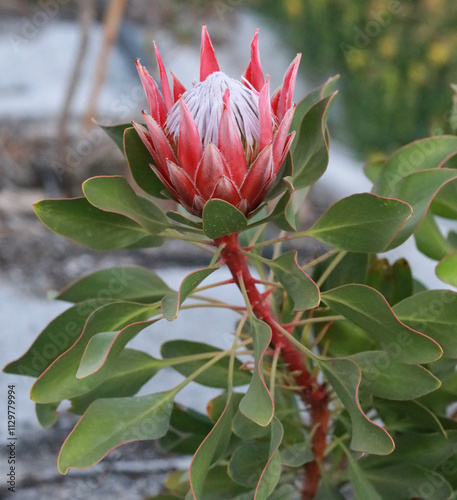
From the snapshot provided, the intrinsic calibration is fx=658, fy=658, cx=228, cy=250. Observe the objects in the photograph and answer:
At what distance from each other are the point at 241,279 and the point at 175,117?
7.2 inches

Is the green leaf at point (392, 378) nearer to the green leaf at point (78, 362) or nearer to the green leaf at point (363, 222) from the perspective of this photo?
the green leaf at point (363, 222)

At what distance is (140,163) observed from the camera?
668 mm

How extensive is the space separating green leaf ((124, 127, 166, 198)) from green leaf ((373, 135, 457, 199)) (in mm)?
248

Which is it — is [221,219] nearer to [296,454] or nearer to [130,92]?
[296,454]

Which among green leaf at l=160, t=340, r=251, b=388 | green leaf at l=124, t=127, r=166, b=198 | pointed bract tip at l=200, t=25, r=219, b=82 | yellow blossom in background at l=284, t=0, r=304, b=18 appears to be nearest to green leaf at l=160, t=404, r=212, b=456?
green leaf at l=160, t=340, r=251, b=388

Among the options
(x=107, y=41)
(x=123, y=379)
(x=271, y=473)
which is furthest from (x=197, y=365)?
(x=107, y=41)

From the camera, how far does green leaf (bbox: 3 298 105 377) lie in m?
0.69

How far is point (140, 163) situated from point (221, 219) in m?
0.15

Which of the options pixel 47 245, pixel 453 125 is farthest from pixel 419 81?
pixel 453 125

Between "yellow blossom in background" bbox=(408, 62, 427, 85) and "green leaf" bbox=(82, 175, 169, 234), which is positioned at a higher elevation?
"yellow blossom in background" bbox=(408, 62, 427, 85)

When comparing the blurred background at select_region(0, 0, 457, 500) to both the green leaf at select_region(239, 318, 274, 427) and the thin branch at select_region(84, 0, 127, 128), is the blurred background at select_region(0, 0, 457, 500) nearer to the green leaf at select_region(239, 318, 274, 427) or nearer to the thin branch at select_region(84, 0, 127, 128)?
the thin branch at select_region(84, 0, 127, 128)

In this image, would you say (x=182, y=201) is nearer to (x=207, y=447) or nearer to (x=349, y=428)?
(x=207, y=447)

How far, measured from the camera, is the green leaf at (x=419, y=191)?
0.65 meters

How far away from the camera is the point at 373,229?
603 mm
